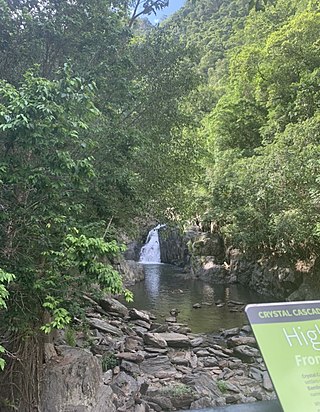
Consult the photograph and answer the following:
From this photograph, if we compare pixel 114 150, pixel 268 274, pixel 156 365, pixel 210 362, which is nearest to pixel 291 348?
pixel 114 150

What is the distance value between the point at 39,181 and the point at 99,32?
363cm

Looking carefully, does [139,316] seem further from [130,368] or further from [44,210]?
[44,210]

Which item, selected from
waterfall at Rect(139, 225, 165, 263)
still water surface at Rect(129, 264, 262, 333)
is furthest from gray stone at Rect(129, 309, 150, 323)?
waterfall at Rect(139, 225, 165, 263)

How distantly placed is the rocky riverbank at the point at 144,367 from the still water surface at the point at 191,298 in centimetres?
92

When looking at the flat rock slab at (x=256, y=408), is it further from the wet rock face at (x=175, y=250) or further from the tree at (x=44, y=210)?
the wet rock face at (x=175, y=250)

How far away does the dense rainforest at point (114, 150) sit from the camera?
3.86 metres

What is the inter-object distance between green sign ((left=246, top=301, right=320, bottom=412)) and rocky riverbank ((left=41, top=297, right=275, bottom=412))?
14.6ft

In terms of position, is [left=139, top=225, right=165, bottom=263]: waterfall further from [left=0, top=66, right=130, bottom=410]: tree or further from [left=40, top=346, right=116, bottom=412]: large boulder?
[left=0, top=66, right=130, bottom=410]: tree

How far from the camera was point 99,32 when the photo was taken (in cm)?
640

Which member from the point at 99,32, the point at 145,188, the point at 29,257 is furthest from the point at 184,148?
the point at 29,257

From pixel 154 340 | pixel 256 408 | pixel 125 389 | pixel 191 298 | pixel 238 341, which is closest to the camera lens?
pixel 256 408

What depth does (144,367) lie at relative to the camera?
8.78m

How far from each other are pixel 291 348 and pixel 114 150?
5.30 m

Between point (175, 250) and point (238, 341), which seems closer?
point (238, 341)
